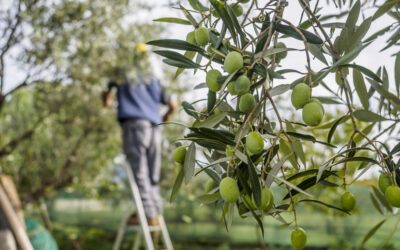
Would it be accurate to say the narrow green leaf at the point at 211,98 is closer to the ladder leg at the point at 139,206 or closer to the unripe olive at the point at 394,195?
the unripe olive at the point at 394,195

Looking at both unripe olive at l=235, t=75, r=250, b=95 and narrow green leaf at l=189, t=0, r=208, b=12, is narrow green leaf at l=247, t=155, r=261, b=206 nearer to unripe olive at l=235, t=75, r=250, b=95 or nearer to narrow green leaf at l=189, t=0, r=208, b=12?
unripe olive at l=235, t=75, r=250, b=95

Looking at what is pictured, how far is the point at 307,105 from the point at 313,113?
0.7 inches

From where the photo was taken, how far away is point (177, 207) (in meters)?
5.22

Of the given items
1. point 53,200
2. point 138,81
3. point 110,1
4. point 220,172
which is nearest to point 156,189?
point 138,81

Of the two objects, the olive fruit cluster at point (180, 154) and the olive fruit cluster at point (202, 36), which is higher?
the olive fruit cluster at point (202, 36)

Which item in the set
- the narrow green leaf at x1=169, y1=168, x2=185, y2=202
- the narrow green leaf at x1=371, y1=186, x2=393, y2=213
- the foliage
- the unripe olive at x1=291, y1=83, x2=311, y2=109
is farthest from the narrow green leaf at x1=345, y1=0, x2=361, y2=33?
→ the narrow green leaf at x1=371, y1=186, x2=393, y2=213

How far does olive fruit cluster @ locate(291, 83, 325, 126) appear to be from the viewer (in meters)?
0.59

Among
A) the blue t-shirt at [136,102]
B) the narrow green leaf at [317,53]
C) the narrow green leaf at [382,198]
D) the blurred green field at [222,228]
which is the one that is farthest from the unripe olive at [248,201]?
the blurred green field at [222,228]

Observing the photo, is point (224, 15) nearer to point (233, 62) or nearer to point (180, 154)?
point (233, 62)

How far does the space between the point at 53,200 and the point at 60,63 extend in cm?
383

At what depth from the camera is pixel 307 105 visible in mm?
604

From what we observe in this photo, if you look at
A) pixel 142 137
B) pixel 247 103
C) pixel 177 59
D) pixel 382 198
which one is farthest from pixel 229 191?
pixel 142 137

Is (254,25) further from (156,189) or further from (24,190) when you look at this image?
(24,190)

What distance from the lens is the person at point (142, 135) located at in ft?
10.4
